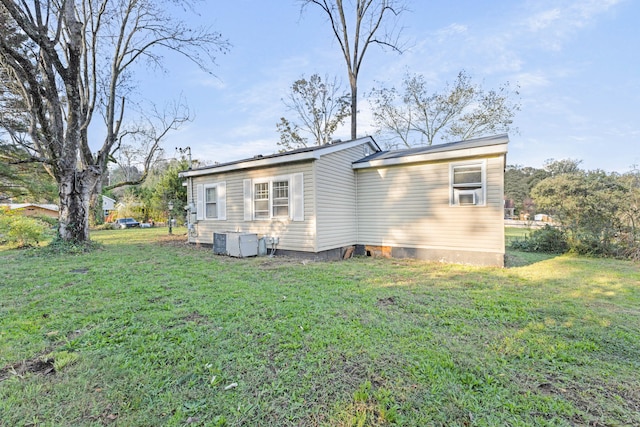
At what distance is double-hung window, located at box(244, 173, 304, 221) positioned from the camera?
754cm

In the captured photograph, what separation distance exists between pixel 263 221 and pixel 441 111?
1599 centimetres

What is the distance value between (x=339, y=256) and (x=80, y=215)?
330 inches

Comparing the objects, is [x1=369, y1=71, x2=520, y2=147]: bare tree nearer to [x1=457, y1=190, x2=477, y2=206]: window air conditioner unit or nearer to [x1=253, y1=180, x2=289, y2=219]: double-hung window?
[x1=457, y1=190, x2=477, y2=206]: window air conditioner unit

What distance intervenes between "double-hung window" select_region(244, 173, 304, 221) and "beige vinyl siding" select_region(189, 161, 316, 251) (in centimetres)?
13

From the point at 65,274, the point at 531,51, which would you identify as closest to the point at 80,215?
the point at 65,274

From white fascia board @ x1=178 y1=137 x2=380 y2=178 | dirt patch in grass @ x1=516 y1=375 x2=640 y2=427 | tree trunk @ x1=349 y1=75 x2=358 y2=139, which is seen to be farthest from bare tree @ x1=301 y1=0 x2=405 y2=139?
dirt patch in grass @ x1=516 y1=375 x2=640 y2=427

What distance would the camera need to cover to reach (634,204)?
7902 millimetres

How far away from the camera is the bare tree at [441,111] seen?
1728 cm

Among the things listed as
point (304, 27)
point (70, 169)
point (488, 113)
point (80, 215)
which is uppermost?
point (304, 27)

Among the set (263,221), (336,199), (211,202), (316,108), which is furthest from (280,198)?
(316,108)

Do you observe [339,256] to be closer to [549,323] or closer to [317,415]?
[549,323]

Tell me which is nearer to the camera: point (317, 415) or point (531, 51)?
point (317, 415)

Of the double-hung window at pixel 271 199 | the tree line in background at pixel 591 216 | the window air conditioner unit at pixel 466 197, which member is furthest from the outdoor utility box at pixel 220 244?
the tree line in background at pixel 591 216

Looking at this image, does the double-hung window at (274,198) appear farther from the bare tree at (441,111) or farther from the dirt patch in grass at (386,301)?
the bare tree at (441,111)
